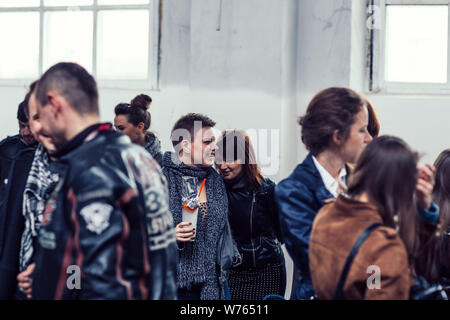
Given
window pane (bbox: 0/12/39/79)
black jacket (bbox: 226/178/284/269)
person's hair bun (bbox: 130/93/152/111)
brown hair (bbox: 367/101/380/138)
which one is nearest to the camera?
brown hair (bbox: 367/101/380/138)

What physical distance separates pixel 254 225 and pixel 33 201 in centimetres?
160

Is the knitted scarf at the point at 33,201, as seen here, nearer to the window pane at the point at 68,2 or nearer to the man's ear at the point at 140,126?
the man's ear at the point at 140,126

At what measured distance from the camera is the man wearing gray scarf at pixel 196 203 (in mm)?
3252

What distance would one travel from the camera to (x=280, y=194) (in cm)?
248

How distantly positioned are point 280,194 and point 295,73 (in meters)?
2.25

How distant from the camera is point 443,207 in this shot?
284 cm

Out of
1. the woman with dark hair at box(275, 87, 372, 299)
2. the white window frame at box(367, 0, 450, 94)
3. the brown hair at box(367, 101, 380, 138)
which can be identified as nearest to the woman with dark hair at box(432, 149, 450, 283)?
the brown hair at box(367, 101, 380, 138)

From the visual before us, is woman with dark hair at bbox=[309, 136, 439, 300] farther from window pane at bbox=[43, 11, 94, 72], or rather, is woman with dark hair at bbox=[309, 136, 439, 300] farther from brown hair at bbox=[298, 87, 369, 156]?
window pane at bbox=[43, 11, 94, 72]

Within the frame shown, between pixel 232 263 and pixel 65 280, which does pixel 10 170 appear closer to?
pixel 65 280

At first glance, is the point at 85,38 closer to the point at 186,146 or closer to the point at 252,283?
the point at 186,146

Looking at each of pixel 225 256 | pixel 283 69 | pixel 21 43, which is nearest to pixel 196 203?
pixel 225 256

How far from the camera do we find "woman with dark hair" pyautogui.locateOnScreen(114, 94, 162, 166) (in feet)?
13.4

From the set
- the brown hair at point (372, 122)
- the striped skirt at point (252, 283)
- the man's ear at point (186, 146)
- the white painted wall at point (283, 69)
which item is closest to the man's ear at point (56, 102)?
the brown hair at point (372, 122)
